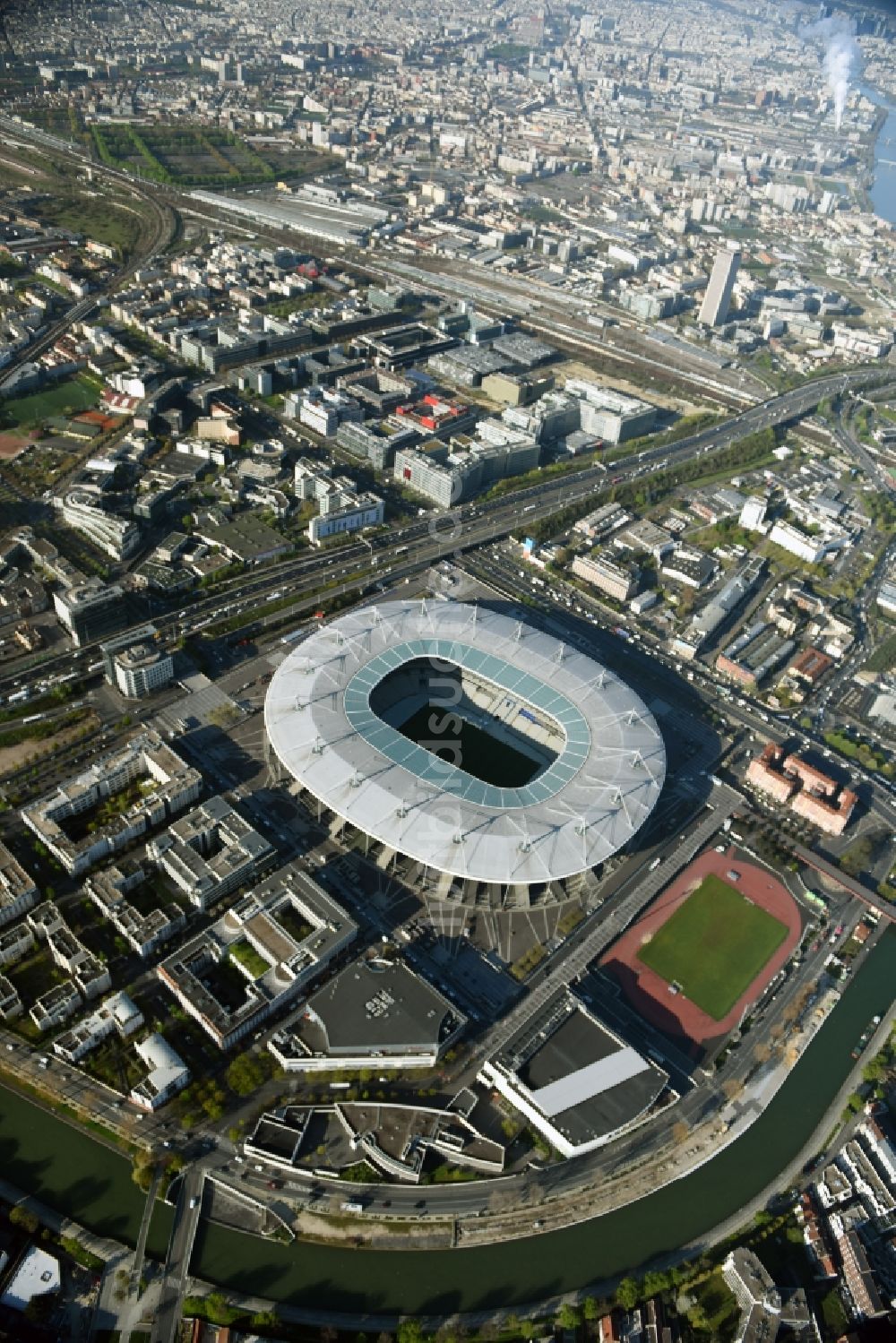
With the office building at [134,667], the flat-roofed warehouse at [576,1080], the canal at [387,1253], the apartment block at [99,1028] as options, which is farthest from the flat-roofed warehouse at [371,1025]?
the office building at [134,667]

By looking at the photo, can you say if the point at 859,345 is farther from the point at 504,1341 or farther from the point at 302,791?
the point at 504,1341

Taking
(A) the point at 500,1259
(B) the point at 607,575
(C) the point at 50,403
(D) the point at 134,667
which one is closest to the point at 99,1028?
(A) the point at 500,1259

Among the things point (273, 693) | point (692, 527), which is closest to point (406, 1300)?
point (273, 693)

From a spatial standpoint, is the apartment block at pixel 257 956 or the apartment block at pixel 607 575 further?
the apartment block at pixel 607 575

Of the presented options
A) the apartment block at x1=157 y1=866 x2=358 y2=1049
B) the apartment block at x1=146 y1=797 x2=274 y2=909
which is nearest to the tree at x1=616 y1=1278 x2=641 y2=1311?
the apartment block at x1=157 y1=866 x2=358 y2=1049

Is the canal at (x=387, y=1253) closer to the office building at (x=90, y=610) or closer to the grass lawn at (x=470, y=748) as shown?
the grass lawn at (x=470, y=748)

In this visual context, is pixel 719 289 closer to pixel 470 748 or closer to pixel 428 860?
pixel 470 748
